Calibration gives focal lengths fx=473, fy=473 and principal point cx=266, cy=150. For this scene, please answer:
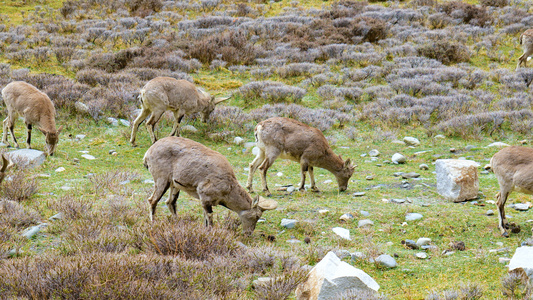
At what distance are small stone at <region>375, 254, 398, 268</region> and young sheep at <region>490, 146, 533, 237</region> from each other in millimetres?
2036

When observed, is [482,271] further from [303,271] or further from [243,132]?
[243,132]

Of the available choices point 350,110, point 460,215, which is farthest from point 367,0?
point 460,215

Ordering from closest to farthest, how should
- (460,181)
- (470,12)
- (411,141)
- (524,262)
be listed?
(524,262) < (460,181) < (411,141) < (470,12)

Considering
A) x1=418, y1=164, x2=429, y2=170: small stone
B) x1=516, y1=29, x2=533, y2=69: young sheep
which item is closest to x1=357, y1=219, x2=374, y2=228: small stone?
x1=418, y1=164, x2=429, y2=170: small stone

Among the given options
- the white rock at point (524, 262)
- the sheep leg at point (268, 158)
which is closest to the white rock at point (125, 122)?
the sheep leg at point (268, 158)

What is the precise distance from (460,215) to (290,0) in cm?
3002

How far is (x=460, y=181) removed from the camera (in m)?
8.35

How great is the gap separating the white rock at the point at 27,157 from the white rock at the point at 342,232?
6684 mm

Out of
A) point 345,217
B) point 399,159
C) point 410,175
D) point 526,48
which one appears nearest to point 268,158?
point 345,217

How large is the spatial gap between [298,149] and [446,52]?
14.0m

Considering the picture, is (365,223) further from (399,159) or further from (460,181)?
(399,159)

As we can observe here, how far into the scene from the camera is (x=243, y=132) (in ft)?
45.3

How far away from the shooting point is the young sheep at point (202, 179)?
689 centimetres

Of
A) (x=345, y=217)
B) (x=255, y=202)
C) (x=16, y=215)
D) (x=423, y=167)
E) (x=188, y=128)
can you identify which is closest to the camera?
(x=16, y=215)
